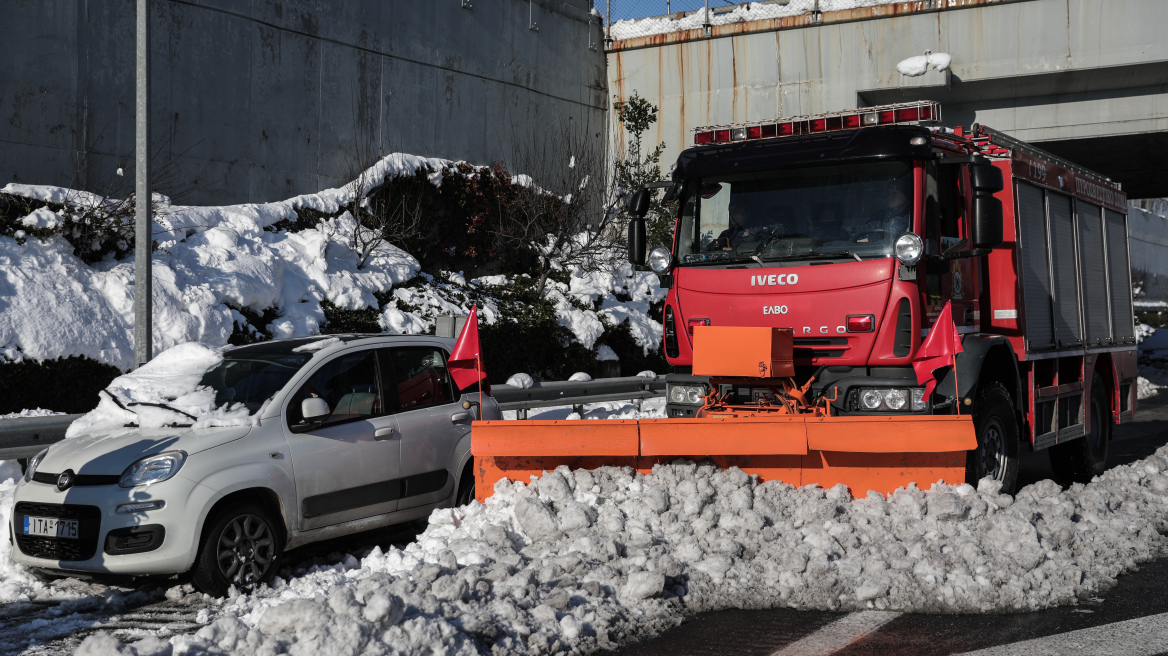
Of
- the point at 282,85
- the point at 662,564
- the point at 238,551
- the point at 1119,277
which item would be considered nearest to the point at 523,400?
the point at 238,551

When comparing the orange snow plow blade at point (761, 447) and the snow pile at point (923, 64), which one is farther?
the snow pile at point (923, 64)

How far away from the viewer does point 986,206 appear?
7516mm

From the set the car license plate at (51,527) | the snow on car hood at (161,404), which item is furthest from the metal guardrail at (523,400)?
the car license plate at (51,527)

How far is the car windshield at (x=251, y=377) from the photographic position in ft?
22.2

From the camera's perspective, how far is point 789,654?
15.7 ft

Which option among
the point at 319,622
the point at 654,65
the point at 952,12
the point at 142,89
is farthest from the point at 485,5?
the point at 319,622

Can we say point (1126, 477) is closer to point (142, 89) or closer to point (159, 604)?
point (159, 604)

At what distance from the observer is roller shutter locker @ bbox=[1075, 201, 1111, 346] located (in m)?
10.0

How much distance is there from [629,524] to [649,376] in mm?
8792

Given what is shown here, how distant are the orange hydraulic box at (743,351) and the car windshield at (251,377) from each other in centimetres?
284

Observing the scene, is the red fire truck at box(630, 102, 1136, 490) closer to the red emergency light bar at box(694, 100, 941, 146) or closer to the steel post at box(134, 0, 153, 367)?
the red emergency light bar at box(694, 100, 941, 146)

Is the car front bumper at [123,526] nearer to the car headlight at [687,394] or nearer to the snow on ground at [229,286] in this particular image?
the car headlight at [687,394]

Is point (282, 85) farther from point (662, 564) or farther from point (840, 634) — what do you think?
point (840, 634)

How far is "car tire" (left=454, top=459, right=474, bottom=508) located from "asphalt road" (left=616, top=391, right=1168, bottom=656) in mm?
2775
